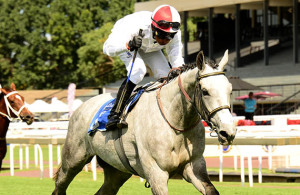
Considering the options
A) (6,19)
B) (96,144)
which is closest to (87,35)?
(6,19)

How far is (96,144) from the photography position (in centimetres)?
716

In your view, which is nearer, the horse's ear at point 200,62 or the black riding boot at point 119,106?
the horse's ear at point 200,62

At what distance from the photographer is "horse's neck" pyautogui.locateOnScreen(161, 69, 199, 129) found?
5.94 metres

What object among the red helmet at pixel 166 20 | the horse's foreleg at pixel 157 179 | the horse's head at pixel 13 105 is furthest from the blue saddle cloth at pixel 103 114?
the horse's head at pixel 13 105

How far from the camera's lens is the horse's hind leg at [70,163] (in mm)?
7637

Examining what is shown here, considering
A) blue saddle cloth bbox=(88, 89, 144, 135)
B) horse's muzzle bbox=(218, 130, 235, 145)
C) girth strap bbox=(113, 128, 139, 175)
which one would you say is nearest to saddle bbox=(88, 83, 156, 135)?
blue saddle cloth bbox=(88, 89, 144, 135)

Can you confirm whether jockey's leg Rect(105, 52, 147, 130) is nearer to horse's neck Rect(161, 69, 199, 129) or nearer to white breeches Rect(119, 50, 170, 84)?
white breeches Rect(119, 50, 170, 84)

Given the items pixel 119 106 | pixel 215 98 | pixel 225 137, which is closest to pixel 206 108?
pixel 215 98

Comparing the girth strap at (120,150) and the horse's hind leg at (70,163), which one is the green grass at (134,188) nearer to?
the horse's hind leg at (70,163)

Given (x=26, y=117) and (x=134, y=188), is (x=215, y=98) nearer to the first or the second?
(x=134, y=188)

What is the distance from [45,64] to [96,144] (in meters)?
48.2

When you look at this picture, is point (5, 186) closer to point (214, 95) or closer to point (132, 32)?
point (132, 32)

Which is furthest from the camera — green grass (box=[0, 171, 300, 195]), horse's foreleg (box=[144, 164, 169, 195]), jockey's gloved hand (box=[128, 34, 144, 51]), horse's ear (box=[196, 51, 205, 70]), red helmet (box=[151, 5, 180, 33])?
green grass (box=[0, 171, 300, 195])

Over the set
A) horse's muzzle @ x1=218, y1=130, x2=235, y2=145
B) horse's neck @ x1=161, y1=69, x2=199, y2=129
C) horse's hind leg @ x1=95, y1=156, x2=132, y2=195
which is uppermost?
horse's neck @ x1=161, y1=69, x2=199, y2=129
